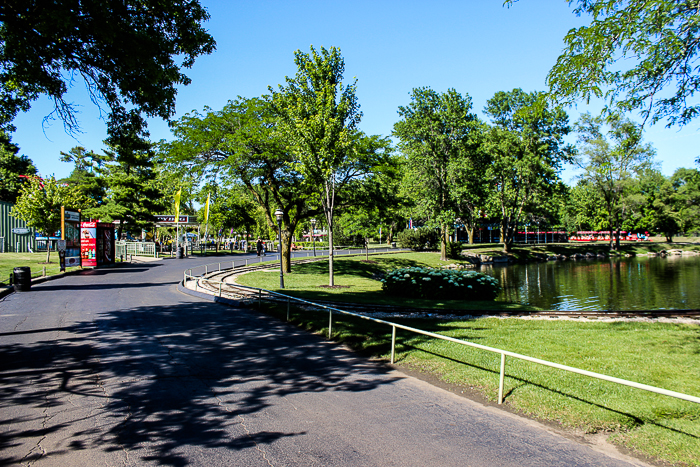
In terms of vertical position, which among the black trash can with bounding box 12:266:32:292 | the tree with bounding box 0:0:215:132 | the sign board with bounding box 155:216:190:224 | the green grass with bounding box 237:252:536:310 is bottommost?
the green grass with bounding box 237:252:536:310

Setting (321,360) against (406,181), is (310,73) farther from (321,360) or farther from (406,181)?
(406,181)

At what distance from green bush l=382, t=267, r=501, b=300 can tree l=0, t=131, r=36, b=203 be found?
188 ft

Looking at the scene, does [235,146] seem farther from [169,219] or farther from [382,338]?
[169,219]

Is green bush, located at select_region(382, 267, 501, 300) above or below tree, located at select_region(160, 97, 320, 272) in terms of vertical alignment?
below

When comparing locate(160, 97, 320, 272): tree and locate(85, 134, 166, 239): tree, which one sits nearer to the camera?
locate(160, 97, 320, 272): tree

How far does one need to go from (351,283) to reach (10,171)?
59.0 m

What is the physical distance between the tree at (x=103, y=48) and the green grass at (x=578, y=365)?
7535mm

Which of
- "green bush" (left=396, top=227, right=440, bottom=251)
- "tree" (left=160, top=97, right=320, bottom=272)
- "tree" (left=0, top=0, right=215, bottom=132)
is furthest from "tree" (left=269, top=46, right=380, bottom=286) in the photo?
"green bush" (left=396, top=227, right=440, bottom=251)

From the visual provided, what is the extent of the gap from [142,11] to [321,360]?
9799 mm

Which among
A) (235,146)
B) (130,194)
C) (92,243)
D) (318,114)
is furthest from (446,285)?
(130,194)

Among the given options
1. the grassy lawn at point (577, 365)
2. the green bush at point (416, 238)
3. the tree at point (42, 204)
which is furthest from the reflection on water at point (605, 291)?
the tree at point (42, 204)

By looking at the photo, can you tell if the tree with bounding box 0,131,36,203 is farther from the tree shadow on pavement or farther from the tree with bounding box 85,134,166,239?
the tree shadow on pavement

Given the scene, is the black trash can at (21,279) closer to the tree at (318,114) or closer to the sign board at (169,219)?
the tree at (318,114)

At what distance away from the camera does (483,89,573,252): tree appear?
44531 millimetres
